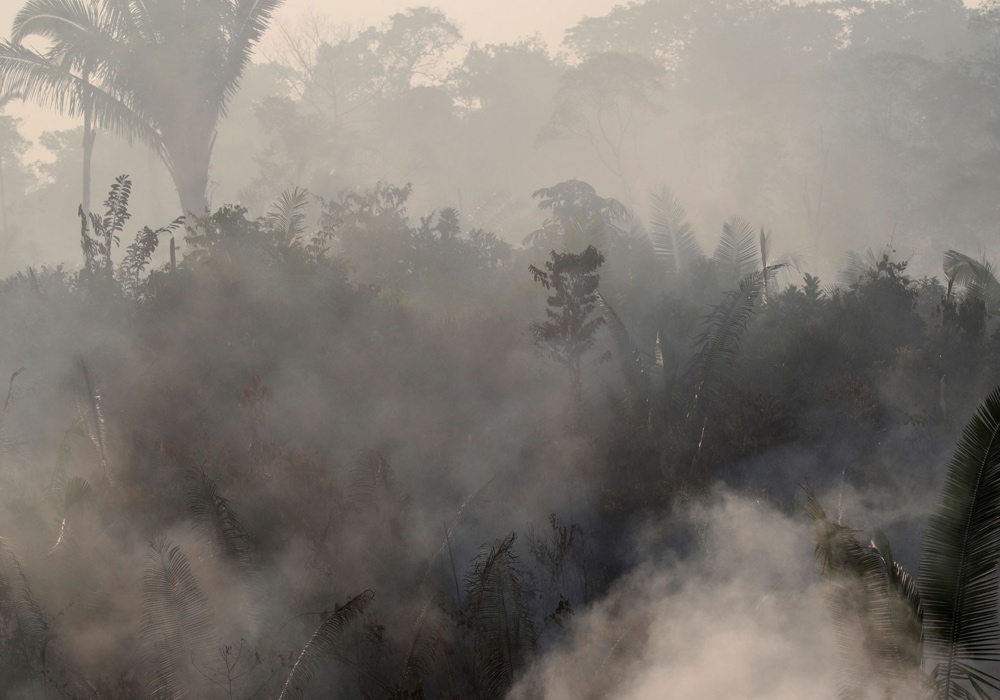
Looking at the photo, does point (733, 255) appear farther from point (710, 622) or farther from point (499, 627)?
point (499, 627)

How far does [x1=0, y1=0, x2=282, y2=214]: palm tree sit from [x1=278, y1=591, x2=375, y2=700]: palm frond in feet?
36.3

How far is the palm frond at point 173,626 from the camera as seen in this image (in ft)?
31.8

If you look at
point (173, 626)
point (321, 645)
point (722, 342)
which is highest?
point (722, 342)

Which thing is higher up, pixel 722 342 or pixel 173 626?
pixel 722 342

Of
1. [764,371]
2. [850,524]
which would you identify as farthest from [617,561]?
[764,371]

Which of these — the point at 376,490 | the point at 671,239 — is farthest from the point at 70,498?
the point at 671,239

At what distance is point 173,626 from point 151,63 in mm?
13348

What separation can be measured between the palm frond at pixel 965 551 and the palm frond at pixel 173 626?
7110mm

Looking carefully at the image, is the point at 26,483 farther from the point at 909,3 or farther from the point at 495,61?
the point at 909,3

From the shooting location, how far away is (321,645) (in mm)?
9852

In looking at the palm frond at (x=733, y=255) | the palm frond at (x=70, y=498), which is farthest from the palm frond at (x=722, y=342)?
the palm frond at (x=70, y=498)

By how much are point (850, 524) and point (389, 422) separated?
665 centimetres

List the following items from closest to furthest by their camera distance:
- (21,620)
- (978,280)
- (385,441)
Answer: (21,620)
(385,441)
(978,280)

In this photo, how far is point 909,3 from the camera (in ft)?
182
